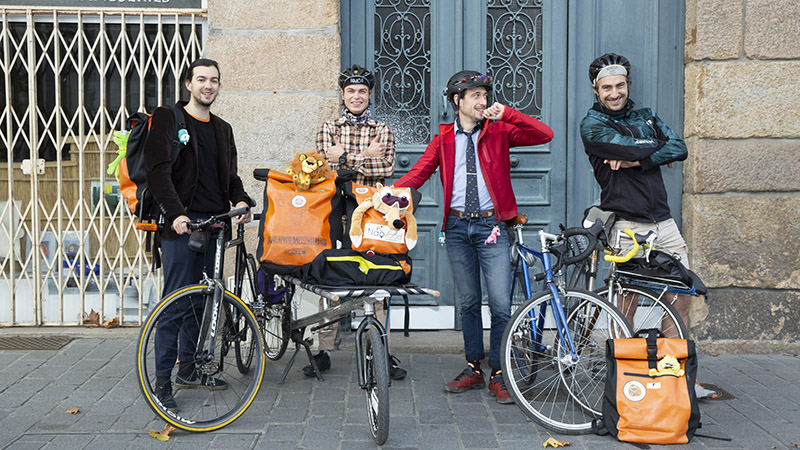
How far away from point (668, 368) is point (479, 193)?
5.16ft

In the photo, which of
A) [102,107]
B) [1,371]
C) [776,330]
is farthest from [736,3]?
[1,371]

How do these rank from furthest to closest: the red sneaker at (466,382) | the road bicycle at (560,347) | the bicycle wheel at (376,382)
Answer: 1. the red sneaker at (466,382)
2. the road bicycle at (560,347)
3. the bicycle wheel at (376,382)

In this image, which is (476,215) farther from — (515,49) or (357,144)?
(515,49)

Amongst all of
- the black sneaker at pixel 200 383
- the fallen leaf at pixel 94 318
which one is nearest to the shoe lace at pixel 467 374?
the black sneaker at pixel 200 383

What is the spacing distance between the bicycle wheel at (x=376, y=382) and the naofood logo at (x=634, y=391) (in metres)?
1.28

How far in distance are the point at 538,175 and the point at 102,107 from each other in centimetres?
377

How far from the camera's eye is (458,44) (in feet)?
21.1

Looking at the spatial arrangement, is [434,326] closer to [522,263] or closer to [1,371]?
[522,263]

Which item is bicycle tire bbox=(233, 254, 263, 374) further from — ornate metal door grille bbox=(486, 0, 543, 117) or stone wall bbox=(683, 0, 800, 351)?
stone wall bbox=(683, 0, 800, 351)

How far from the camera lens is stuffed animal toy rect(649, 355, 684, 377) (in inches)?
158

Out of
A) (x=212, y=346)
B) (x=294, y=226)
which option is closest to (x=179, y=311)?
(x=212, y=346)

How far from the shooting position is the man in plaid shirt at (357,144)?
5.29 meters

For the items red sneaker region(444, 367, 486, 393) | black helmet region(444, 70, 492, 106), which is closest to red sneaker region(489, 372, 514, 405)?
red sneaker region(444, 367, 486, 393)

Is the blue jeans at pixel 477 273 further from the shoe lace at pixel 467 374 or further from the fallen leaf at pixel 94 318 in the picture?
the fallen leaf at pixel 94 318
